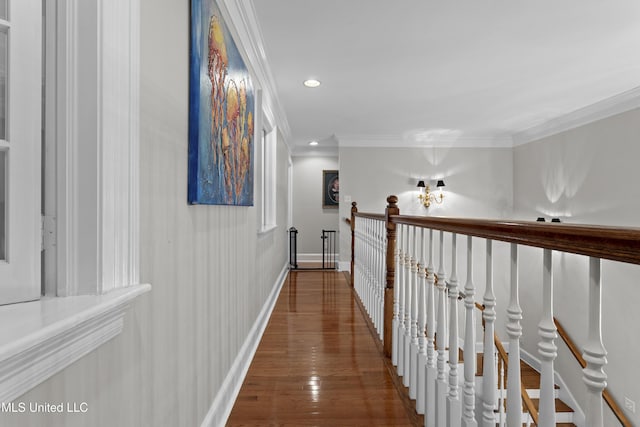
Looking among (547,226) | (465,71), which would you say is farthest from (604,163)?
(547,226)

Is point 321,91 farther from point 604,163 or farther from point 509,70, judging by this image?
point 604,163

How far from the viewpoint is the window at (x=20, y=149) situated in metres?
0.62

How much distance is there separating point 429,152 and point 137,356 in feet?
A: 19.9

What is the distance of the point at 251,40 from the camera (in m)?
2.46

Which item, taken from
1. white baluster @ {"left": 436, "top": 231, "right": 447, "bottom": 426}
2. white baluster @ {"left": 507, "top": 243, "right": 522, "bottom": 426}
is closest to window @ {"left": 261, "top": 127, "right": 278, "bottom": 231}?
white baluster @ {"left": 436, "top": 231, "right": 447, "bottom": 426}

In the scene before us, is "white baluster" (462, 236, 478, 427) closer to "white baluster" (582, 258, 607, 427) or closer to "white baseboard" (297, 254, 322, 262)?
"white baluster" (582, 258, 607, 427)

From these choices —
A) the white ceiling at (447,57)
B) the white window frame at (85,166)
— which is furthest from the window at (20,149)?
the white ceiling at (447,57)

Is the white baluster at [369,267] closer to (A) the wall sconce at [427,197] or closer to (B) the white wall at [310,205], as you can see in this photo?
(A) the wall sconce at [427,197]

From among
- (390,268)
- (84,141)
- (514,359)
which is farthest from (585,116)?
(84,141)

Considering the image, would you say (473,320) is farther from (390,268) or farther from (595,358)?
(390,268)

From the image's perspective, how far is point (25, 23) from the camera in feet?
2.12

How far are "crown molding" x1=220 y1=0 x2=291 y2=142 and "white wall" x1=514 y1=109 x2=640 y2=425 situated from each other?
13.0 feet

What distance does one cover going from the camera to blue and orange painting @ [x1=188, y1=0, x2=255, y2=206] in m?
1.30

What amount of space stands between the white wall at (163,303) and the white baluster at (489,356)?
966 millimetres
